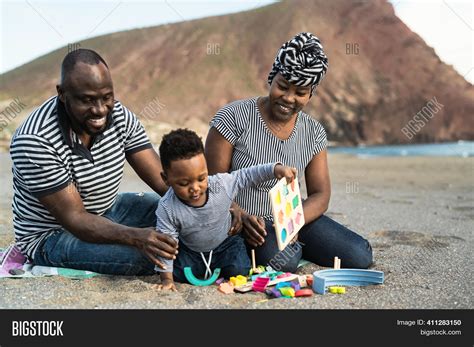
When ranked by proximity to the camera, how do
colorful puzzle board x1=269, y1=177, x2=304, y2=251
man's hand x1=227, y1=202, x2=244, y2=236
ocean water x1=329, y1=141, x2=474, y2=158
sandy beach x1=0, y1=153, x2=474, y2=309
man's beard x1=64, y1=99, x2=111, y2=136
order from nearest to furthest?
sandy beach x1=0, y1=153, x2=474, y2=309
man's beard x1=64, y1=99, x2=111, y2=136
colorful puzzle board x1=269, y1=177, x2=304, y2=251
man's hand x1=227, y1=202, x2=244, y2=236
ocean water x1=329, y1=141, x2=474, y2=158

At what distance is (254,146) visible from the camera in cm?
374

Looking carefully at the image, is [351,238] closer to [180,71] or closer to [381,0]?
[180,71]

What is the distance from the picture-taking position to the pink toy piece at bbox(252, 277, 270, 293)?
3.20 metres

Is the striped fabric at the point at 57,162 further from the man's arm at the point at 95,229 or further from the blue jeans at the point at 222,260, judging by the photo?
the blue jeans at the point at 222,260

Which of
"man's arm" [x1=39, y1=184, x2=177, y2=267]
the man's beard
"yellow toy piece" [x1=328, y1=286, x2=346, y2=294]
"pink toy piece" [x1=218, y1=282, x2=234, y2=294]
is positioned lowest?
"pink toy piece" [x1=218, y1=282, x2=234, y2=294]

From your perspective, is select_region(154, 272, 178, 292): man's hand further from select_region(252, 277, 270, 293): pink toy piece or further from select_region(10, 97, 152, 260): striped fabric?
select_region(10, 97, 152, 260): striped fabric

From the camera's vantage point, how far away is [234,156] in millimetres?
3789

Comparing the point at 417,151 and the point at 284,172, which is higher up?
the point at 417,151

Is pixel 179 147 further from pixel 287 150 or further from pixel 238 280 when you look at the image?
pixel 287 150

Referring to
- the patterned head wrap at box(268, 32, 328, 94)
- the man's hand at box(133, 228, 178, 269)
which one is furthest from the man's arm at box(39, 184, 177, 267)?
the patterned head wrap at box(268, 32, 328, 94)

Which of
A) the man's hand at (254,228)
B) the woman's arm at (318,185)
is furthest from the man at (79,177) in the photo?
the woman's arm at (318,185)

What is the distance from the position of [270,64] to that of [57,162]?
29095mm

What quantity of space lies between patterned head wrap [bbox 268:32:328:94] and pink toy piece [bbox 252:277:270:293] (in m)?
1.25

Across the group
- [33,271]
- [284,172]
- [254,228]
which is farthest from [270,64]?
[33,271]
